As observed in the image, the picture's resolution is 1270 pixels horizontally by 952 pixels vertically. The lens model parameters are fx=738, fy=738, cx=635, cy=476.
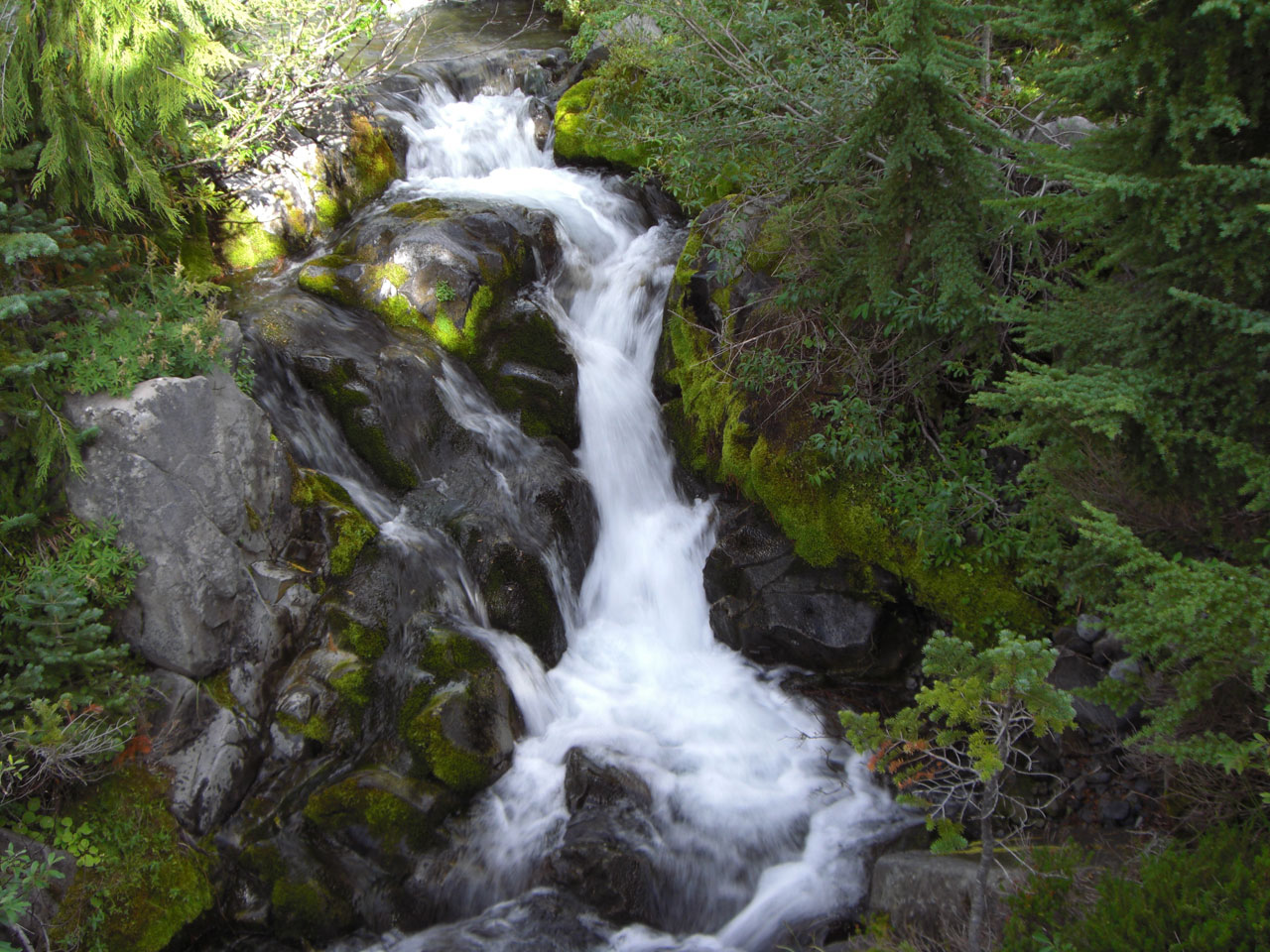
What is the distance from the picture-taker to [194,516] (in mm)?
A: 5816

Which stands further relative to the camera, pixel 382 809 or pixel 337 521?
pixel 337 521

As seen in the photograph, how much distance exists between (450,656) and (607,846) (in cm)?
197

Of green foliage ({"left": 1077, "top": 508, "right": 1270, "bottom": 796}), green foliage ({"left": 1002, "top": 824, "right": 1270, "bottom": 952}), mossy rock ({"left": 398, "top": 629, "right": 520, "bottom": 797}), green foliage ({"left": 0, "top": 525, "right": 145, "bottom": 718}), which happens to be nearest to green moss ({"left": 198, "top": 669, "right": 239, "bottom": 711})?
green foliage ({"left": 0, "top": 525, "right": 145, "bottom": 718})

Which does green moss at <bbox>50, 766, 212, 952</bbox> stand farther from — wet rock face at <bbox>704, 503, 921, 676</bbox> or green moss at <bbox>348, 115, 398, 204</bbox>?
green moss at <bbox>348, 115, 398, 204</bbox>

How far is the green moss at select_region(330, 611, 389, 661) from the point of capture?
6.09m

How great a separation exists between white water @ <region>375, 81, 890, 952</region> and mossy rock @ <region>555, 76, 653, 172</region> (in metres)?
1.54

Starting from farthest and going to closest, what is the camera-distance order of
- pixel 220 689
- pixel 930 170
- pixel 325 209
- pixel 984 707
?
pixel 325 209
pixel 220 689
pixel 930 170
pixel 984 707

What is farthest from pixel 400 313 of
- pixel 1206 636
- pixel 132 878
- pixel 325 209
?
pixel 1206 636

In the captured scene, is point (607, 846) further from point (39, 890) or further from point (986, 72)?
point (986, 72)

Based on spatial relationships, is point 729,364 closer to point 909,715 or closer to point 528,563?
point 528,563

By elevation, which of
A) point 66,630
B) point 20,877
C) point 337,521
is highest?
point 337,521

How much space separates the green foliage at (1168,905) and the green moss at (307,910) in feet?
14.2

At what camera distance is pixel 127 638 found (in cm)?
545

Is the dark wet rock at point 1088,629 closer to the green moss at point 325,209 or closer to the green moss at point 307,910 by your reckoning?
the green moss at point 307,910
